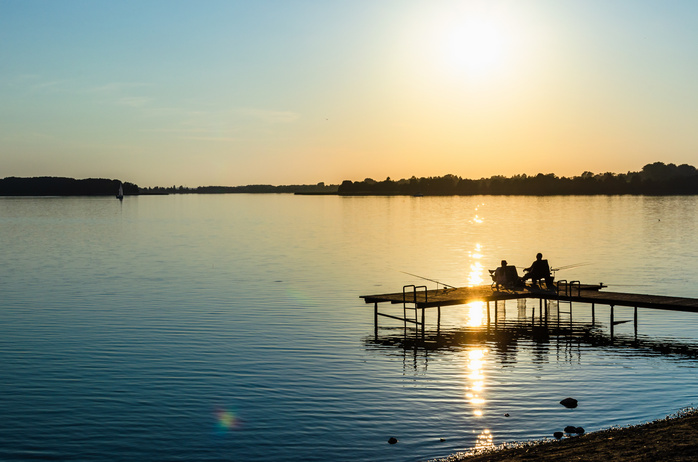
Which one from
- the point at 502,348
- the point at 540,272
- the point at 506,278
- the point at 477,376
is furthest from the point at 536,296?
the point at 477,376

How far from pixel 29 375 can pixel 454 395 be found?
564 inches

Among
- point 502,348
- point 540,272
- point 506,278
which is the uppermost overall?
point 540,272

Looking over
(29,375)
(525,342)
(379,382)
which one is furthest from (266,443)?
(525,342)

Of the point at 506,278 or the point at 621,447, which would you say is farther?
the point at 506,278

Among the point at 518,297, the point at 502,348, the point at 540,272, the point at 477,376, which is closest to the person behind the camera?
the point at 477,376

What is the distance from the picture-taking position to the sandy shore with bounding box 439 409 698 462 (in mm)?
14688

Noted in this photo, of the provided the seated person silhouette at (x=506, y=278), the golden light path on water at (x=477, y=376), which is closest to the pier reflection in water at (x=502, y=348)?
the golden light path on water at (x=477, y=376)

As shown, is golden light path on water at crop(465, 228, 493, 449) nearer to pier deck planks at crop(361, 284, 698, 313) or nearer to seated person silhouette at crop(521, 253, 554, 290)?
pier deck planks at crop(361, 284, 698, 313)

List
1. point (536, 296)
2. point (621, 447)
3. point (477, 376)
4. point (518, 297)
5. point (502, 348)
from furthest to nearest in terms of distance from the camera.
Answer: point (518, 297) → point (536, 296) → point (502, 348) → point (477, 376) → point (621, 447)

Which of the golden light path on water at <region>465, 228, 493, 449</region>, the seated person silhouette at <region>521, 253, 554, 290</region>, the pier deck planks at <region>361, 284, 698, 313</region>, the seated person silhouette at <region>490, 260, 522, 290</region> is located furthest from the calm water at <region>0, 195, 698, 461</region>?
the seated person silhouette at <region>521, 253, 554, 290</region>

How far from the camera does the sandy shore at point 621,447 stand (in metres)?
14.7

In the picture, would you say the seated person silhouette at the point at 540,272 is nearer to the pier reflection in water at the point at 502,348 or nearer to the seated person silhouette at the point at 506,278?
the seated person silhouette at the point at 506,278

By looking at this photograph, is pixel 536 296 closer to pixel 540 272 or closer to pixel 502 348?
pixel 540 272

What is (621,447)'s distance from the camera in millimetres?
15539
